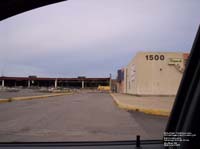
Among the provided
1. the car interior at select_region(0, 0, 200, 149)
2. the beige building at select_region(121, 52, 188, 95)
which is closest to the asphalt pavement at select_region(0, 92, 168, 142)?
the car interior at select_region(0, 0, 200, 149)

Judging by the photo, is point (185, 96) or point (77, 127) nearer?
point (185, 96)

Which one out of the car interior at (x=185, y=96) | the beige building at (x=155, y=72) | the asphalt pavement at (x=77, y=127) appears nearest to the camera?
the car interior at (x=185, y=96)

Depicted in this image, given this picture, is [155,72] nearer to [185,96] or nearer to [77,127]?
[77,127]

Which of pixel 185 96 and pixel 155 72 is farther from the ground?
pixel 155 72

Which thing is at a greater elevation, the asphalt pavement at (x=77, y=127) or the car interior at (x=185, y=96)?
the car interior at (x=185, y=96)

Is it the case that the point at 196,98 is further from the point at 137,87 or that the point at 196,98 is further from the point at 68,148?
the point at 137,87

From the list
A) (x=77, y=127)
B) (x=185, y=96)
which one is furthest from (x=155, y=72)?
(x=185, y=96)

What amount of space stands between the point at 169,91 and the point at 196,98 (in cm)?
5469

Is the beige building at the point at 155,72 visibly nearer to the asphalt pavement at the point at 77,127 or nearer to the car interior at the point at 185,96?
the asphalt pavement at the point at 77,127

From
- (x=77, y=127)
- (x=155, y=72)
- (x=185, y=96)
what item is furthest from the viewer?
(x=155, y=72)

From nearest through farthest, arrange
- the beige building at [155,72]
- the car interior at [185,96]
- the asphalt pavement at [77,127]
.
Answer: the car interior at [185,96] < the asphalt pavement at [77,127] < the beige building at [155,72]

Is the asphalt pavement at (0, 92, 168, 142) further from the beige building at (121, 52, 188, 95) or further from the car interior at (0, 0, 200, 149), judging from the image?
the beige building at (121, 52, 188, 95)

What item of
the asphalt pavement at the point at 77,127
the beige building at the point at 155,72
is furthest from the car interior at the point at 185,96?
the beige building at the point at 155,72

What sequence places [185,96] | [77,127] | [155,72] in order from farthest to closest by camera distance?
[155,72] → [77,127] → [185,96]
